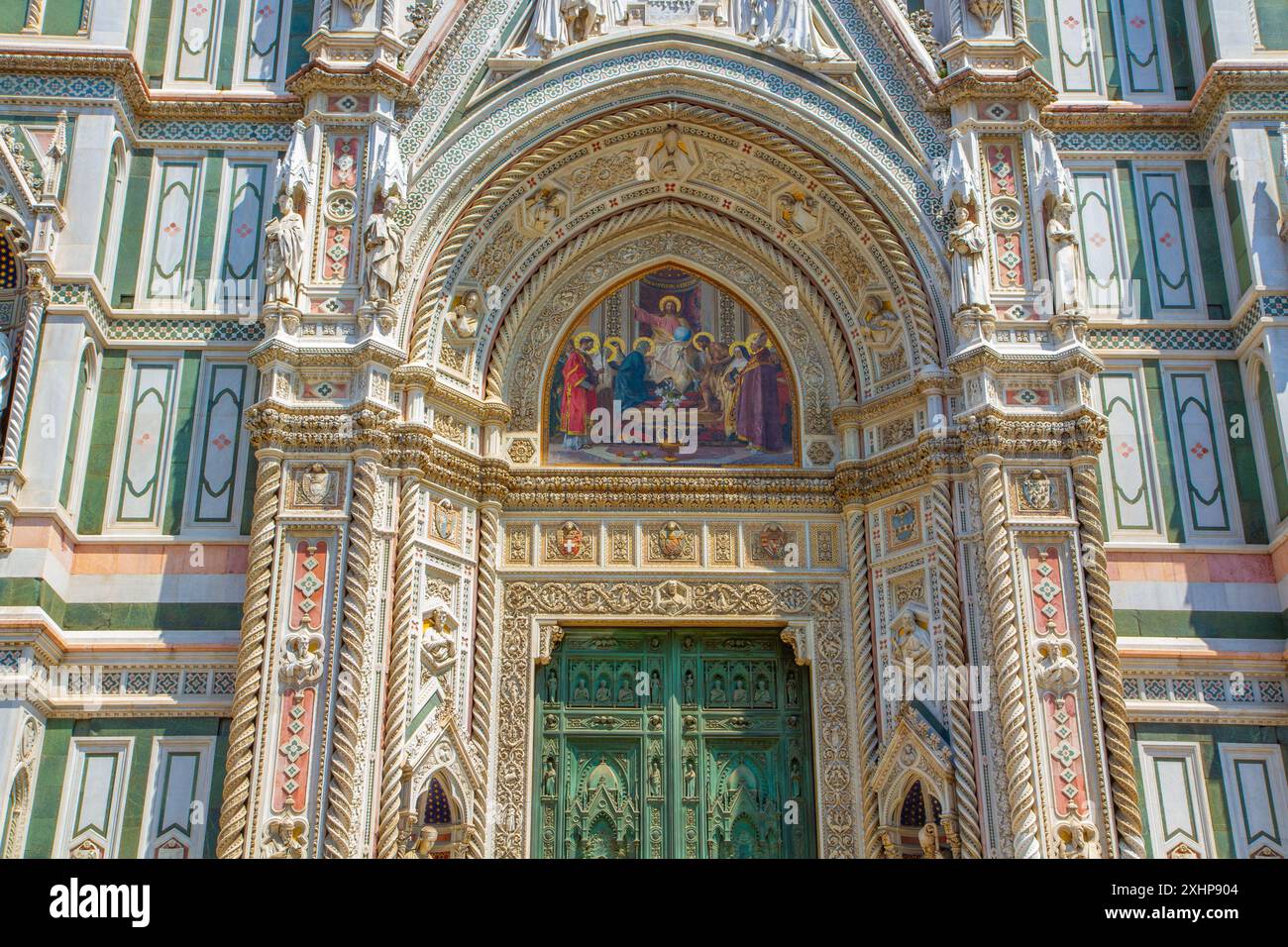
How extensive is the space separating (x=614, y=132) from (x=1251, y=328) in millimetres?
6725

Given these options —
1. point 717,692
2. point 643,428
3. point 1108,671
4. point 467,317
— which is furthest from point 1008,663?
point 467,317

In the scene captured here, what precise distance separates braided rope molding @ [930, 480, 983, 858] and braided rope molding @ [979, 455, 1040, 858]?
350mm

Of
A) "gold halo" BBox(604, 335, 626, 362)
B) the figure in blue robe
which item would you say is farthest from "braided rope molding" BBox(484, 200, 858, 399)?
the figure in blue robe

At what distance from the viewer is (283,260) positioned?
15.0 meters

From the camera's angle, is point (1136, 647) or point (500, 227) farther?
point (500, 227)

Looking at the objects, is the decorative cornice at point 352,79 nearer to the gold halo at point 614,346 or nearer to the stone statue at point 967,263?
the gold halo at point 614,346

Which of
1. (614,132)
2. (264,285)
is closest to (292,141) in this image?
(264,285)

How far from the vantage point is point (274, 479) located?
46.7 ft

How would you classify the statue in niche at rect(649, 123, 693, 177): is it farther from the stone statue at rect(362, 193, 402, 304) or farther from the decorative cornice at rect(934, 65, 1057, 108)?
the stone statue at rect(362, 193, 402, 304)

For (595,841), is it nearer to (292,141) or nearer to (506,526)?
(506,526)

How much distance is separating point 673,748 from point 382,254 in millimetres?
5570

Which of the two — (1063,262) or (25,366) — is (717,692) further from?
(25,366)

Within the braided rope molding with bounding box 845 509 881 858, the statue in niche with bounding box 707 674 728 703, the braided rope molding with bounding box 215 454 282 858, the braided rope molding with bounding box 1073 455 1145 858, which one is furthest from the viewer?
the statue in niche with bounding box 707 674 728 703

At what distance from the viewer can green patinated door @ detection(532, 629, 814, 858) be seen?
14.7m
